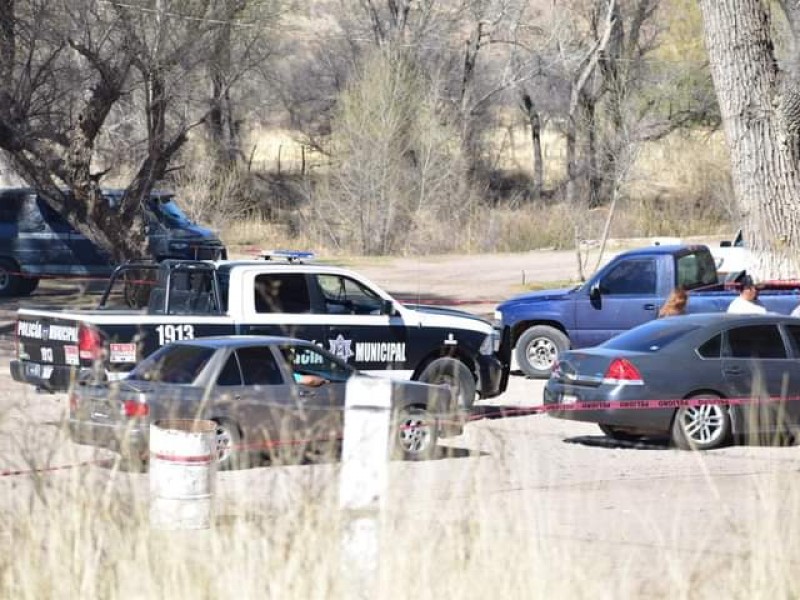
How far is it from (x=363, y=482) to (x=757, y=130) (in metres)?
16.4

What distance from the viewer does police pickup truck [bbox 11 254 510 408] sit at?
1455cm

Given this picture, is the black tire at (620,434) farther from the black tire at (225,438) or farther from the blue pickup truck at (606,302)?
the blue pickup truck at (606,302)

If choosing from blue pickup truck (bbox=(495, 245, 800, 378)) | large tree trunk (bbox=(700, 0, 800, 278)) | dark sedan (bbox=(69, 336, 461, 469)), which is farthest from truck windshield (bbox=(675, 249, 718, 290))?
dark sedan (bbox=(69, 336, 461, 469))

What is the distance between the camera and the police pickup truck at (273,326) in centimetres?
1455

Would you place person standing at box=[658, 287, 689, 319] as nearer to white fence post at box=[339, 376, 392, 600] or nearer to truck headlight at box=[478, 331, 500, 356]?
truck headlight at box=[478, 331, 500, 356]

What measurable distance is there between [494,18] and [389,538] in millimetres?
49825

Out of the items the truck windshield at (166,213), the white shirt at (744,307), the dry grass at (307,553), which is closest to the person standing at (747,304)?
the white shirt at (744,307)

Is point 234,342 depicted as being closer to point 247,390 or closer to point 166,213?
point 247,390

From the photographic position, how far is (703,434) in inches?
559

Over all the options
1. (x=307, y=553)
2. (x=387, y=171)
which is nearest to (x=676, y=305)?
(x=307, y=553)

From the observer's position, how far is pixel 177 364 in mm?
12797

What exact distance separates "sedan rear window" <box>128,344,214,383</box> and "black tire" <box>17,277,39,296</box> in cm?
1697

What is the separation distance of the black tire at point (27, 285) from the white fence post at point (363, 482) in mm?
23678

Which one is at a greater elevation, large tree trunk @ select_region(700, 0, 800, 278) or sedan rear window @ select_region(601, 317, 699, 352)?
large tree trunk @ select_region(700, 0, 800, 278)
